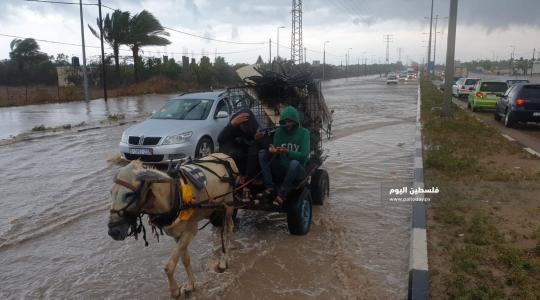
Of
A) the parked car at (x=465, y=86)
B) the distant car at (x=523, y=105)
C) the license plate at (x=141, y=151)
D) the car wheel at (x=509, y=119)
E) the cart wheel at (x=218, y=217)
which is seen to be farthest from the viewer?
the parked car at (x=465, y=86)

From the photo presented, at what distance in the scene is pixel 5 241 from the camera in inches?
239

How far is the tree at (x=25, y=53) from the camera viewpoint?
175 feet

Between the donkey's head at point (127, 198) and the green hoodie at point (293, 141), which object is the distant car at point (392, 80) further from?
the donkey's head at point (127, 198)

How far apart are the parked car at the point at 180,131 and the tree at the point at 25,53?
163 ft

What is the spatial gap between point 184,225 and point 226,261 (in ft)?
3.11

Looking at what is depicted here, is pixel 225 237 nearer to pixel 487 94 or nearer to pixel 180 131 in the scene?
pixel 180 131

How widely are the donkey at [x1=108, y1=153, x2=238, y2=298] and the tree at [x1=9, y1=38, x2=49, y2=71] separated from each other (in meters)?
56.4

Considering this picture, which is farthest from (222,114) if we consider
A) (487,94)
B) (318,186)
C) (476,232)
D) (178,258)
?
(487,94)

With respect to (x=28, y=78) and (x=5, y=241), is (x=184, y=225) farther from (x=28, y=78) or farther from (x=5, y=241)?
(x=28, y=78)

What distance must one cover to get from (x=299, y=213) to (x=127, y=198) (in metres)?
2.83

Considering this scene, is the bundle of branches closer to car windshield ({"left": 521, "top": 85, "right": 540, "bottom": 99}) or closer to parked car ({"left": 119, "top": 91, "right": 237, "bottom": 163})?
parked car ({"left": 119, "top": 91, "right": 237, "bottom": 163})

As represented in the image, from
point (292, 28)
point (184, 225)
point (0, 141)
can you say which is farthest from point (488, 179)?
point (292, 28)

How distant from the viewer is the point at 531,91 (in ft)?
51.2

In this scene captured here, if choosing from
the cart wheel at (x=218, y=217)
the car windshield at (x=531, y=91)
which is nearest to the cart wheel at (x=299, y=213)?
the cart wheel at (x=218, y=217)
